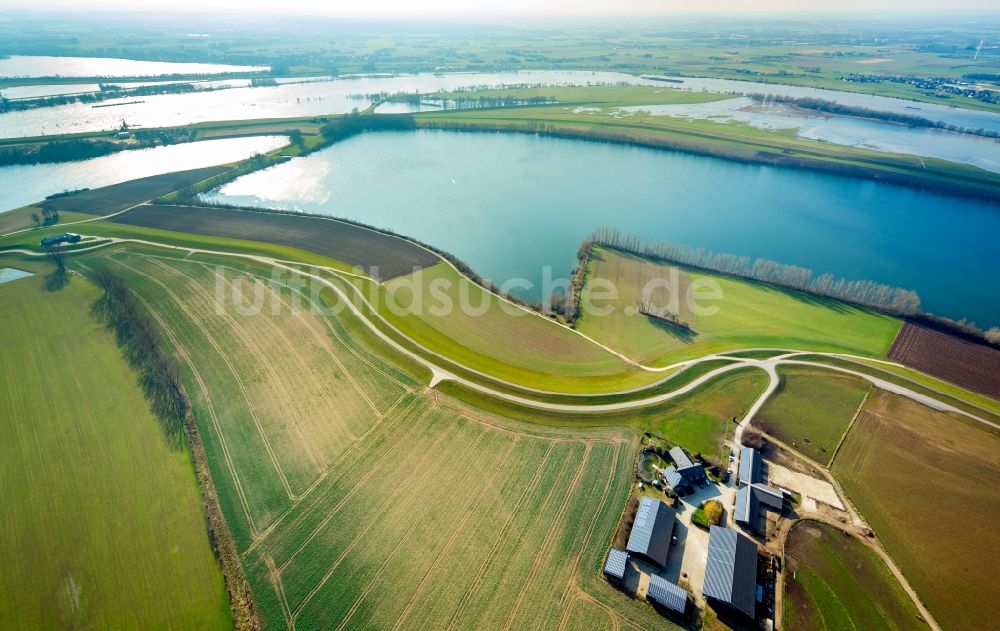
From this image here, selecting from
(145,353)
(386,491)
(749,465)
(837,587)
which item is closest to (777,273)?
(749,465)

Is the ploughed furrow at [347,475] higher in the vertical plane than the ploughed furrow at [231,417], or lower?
lower

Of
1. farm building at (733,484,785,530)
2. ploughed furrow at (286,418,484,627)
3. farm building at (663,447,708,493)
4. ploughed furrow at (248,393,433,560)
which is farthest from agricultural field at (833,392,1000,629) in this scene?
Answer: ploughed furrow at (248,393,433,560)

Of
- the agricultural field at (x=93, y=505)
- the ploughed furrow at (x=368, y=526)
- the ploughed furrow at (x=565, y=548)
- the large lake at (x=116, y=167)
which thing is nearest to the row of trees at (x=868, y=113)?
the ploughed furrow at (x=565, y=548)

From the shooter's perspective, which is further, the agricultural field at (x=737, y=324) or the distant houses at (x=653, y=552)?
the agricultural field at (x=737, y=324)

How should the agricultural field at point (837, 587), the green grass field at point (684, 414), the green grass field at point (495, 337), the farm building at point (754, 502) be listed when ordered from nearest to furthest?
the agricultural field at point (837, 587), the farm building at point (754, 502), the green grass field at point (684, 414), the green grass field at point (495, 337)

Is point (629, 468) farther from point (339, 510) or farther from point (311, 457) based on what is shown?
point (311, 457)

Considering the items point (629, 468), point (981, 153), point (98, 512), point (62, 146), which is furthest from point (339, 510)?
point (981, 153)

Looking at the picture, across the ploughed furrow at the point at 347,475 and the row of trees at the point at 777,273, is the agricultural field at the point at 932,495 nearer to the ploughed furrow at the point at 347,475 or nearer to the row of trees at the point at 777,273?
the row of trees at the point at 777,273
